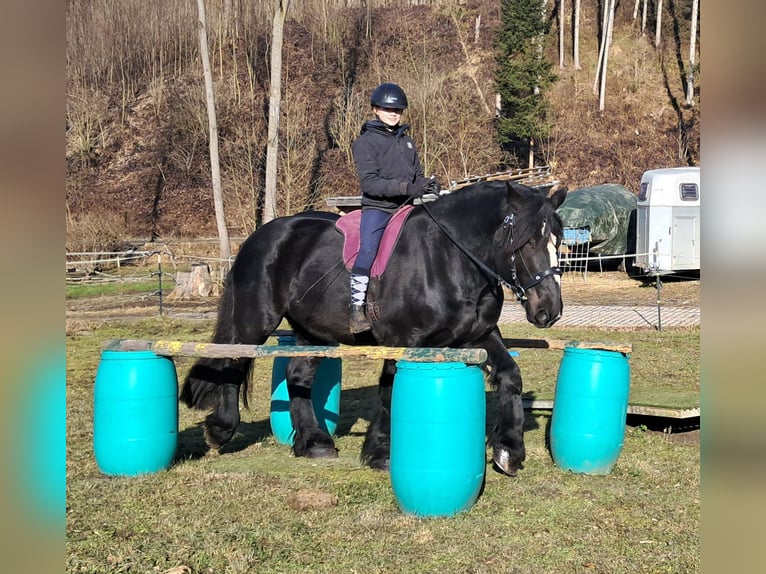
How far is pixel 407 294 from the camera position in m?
6.02

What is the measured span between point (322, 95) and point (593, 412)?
38867 millimetres

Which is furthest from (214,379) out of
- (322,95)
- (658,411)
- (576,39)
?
(576,39)

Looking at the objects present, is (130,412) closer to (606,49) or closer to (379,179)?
(379,179)

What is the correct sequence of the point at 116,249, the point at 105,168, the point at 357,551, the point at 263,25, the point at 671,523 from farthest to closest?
the point at 263,25 → the point at 105,168 → the point at 116,249 → the point at 671,523 → the point at 357,551

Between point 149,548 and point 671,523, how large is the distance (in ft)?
10.7

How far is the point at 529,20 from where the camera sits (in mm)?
39688

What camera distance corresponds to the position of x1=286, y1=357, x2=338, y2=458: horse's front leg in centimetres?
688

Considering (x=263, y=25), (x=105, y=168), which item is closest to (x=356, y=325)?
(x=105, y=168)

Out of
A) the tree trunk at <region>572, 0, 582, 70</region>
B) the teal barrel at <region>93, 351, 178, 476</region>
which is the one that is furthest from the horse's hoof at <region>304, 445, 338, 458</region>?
the tree trunk at <region>572, 0, 582, 70</region>

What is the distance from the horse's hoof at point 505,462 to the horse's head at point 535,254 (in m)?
1.09

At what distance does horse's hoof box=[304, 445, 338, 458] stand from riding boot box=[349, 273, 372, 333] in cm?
119

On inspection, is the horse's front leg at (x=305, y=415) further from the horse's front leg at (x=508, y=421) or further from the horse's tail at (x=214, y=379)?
the horse's front leg at (x=508, y=421)
